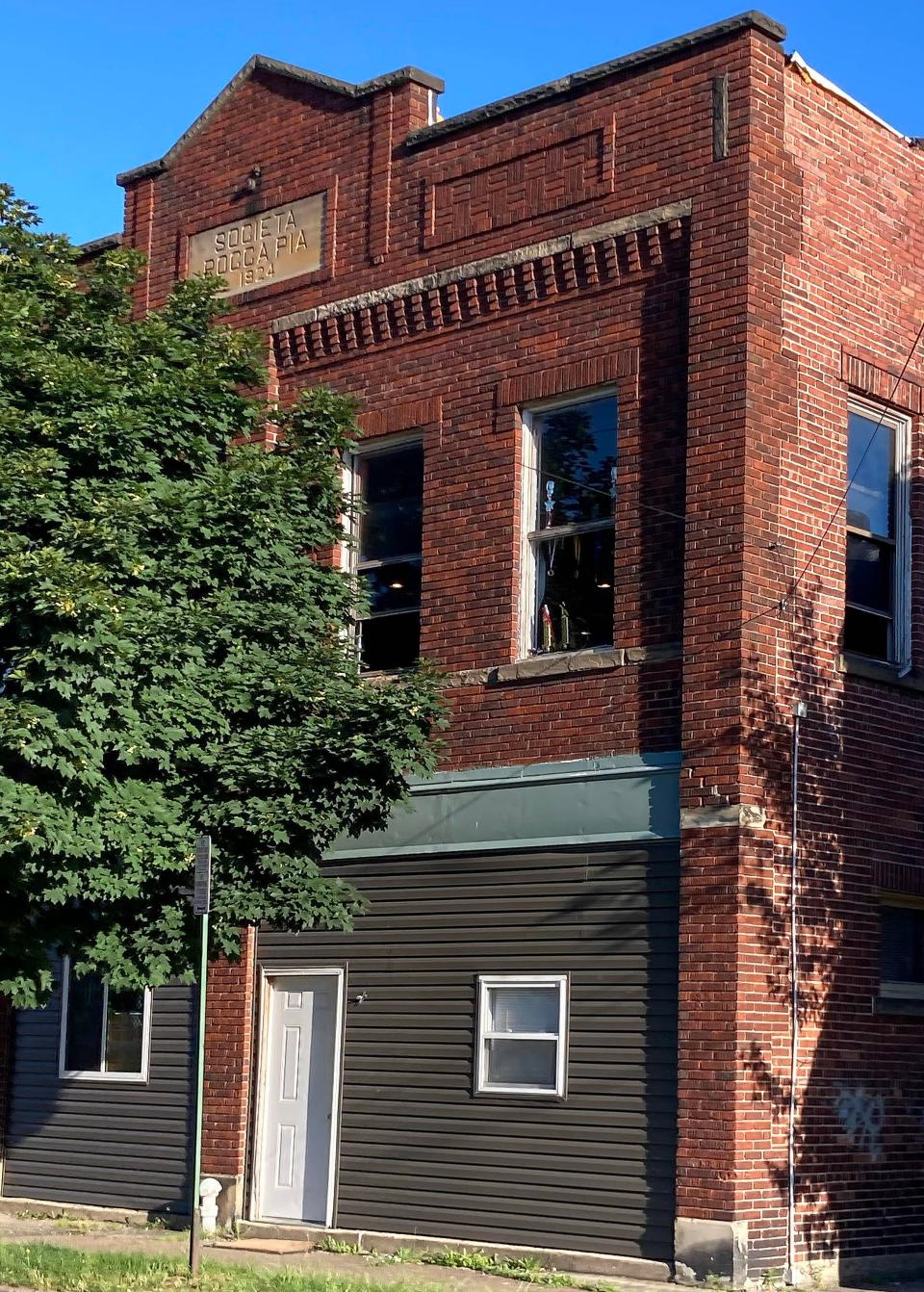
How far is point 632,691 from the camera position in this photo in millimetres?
14547

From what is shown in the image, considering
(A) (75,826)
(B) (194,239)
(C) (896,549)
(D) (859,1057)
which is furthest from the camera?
(B) (194,239)

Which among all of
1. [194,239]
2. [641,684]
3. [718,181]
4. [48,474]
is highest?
[194,239]

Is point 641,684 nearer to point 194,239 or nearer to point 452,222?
point 452,222

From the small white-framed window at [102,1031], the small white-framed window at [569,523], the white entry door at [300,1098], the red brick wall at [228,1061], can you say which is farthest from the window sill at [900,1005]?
the small white-framed window at [102,1031]

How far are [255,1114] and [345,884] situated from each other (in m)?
3.70

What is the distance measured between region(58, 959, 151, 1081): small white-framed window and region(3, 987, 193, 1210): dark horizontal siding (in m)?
0.11

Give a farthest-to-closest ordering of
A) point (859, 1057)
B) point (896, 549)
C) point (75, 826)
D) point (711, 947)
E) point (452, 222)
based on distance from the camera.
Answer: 1. point (452, 222)
2. point (896, 549)
3. point (859, 1057)
4. point (711, 947)
5. point (75, 826)

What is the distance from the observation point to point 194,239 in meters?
19.3

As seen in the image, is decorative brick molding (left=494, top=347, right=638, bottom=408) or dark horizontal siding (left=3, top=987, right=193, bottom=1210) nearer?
decorative brick molding (left=494, top=347, right=638, bottom=408)

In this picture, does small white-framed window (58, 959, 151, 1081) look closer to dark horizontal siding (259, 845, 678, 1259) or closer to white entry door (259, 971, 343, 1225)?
white entry door (259, 971, 343, 1225)

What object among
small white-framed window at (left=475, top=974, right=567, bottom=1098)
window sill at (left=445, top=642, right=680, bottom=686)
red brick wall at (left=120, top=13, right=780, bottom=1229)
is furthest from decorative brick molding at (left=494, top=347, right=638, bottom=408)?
small white-framed window at (left=475, top=974, right=567, bottom=1098)

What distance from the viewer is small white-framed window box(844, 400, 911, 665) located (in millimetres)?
15219

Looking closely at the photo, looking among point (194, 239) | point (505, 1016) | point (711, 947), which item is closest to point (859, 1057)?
point (711, 947)

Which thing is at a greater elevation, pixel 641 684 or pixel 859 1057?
pixel 641 684
